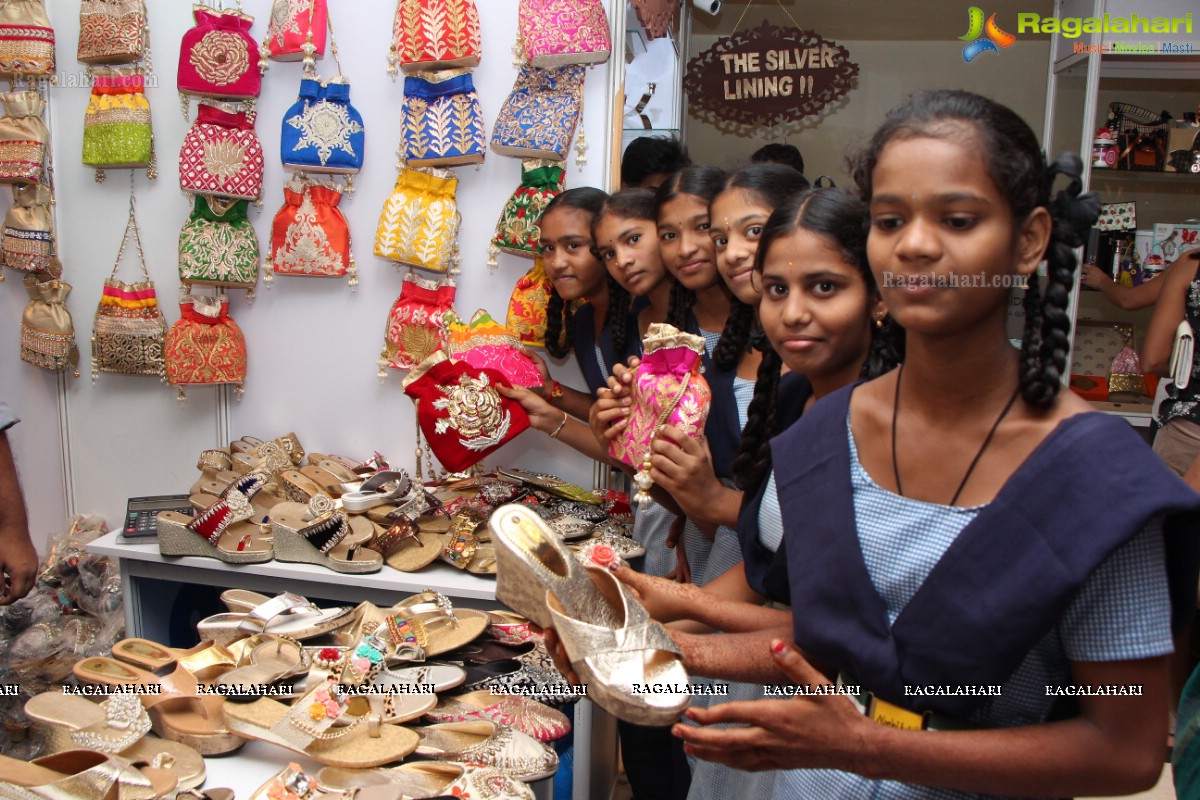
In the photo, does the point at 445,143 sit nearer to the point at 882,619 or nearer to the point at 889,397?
the point at 889,397

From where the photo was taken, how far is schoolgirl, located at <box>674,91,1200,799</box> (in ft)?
3.54

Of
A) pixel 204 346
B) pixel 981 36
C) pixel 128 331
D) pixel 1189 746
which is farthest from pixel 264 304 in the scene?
pixel 981 36

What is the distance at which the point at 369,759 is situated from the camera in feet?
6.12

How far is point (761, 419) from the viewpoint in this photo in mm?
2061

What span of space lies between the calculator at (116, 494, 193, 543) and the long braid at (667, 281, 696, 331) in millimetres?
2001

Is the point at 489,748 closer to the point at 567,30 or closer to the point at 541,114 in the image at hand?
the point at 541,114

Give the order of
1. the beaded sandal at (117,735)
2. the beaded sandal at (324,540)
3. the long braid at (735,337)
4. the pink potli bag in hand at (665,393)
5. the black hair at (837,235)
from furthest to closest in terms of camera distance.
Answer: the beaded sandal at (324,540), the long braid at (735,337), the pink potli bag in hand at (665,393), the beaded sandal at (117,735), the black hair at (837,235)

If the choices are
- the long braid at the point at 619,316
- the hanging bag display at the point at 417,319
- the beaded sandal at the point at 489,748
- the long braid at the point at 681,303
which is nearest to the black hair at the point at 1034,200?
Result: the beaded sandal at the point at 489,748

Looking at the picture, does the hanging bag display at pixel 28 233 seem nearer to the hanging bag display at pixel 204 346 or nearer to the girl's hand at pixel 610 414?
the hanging bag display at pixel 204 346

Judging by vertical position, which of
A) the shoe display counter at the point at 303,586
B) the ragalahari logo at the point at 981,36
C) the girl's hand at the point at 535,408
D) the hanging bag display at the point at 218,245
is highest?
the ragalahari logo at the point at 981,36

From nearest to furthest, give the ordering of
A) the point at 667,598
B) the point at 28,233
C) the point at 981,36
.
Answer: the point at 667,598, the point at 28,233, the point at 981,36

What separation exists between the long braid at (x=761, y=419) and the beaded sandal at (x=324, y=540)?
1556 mm

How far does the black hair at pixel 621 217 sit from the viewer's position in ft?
9.47

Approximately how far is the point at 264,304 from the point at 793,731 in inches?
137
